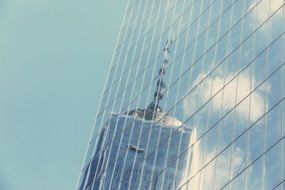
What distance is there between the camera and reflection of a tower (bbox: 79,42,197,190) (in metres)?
48.9

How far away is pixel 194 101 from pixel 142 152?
720 cm

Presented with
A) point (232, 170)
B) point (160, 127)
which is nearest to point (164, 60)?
point (160, 127)

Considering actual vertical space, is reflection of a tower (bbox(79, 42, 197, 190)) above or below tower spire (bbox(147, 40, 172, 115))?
below

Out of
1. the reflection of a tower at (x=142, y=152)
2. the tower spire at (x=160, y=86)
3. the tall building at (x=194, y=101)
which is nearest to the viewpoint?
the tall building at (x=194, y=101)

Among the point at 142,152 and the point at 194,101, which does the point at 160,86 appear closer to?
the point at 142,152

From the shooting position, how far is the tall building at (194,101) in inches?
1529

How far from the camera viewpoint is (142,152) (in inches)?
2151

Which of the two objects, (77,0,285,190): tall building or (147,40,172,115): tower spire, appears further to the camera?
(147,40,172,115): tower spire

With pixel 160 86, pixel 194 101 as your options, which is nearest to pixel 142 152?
pixel 160 86

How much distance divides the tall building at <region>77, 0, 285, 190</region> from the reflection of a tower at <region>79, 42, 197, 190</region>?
87mm

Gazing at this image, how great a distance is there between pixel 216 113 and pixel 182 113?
6045 mm

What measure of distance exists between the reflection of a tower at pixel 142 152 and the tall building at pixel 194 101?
0.28 ft

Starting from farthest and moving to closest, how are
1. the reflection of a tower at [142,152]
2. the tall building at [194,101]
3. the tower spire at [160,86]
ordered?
the tower spire at [160,86] < the reflection of a tower at [142,152] < the tall building at [194,101]

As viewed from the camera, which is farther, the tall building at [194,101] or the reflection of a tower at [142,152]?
the reflection of a tower at [142,152]
